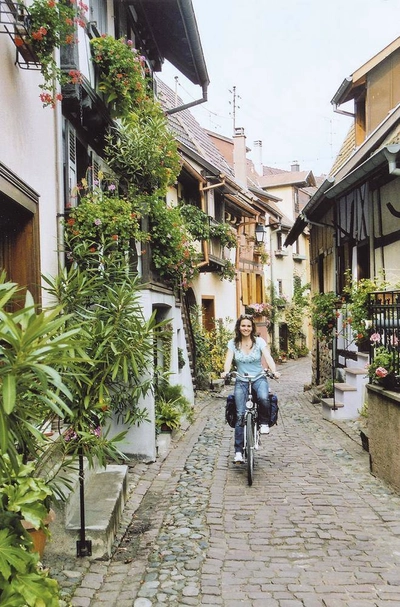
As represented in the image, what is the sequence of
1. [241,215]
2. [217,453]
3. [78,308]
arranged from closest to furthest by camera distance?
1. [78,308]
2. [217,453]
3. [241,215]

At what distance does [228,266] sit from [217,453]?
41.3 feet

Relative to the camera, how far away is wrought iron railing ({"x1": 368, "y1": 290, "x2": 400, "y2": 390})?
22.9ft

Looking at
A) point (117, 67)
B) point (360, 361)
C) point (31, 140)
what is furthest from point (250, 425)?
point (360, 361)

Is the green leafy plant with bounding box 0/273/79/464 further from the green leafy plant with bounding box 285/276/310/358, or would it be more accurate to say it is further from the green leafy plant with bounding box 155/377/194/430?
the green leafy plant with bounding box 285/276/310/358

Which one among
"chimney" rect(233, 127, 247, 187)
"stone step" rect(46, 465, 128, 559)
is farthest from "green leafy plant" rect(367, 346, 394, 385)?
"chimney" rect(233, 127, 247, 187)

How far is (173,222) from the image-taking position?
10.2 m

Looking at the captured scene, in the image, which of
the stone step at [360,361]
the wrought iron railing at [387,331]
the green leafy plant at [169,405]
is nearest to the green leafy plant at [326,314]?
the stone step at [360,361]

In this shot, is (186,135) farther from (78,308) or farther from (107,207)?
(78,308)

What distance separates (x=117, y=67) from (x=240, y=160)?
73.0 feet

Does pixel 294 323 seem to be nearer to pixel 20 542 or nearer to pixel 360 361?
pixel 360 361

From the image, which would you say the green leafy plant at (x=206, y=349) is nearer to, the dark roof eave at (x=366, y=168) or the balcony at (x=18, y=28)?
the dark roof eave at (x=366, y=168)

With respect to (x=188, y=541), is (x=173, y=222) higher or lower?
higher

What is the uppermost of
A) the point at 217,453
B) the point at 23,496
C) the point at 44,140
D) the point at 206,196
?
the point at 206,196

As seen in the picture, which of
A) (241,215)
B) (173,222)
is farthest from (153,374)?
(241,215)
